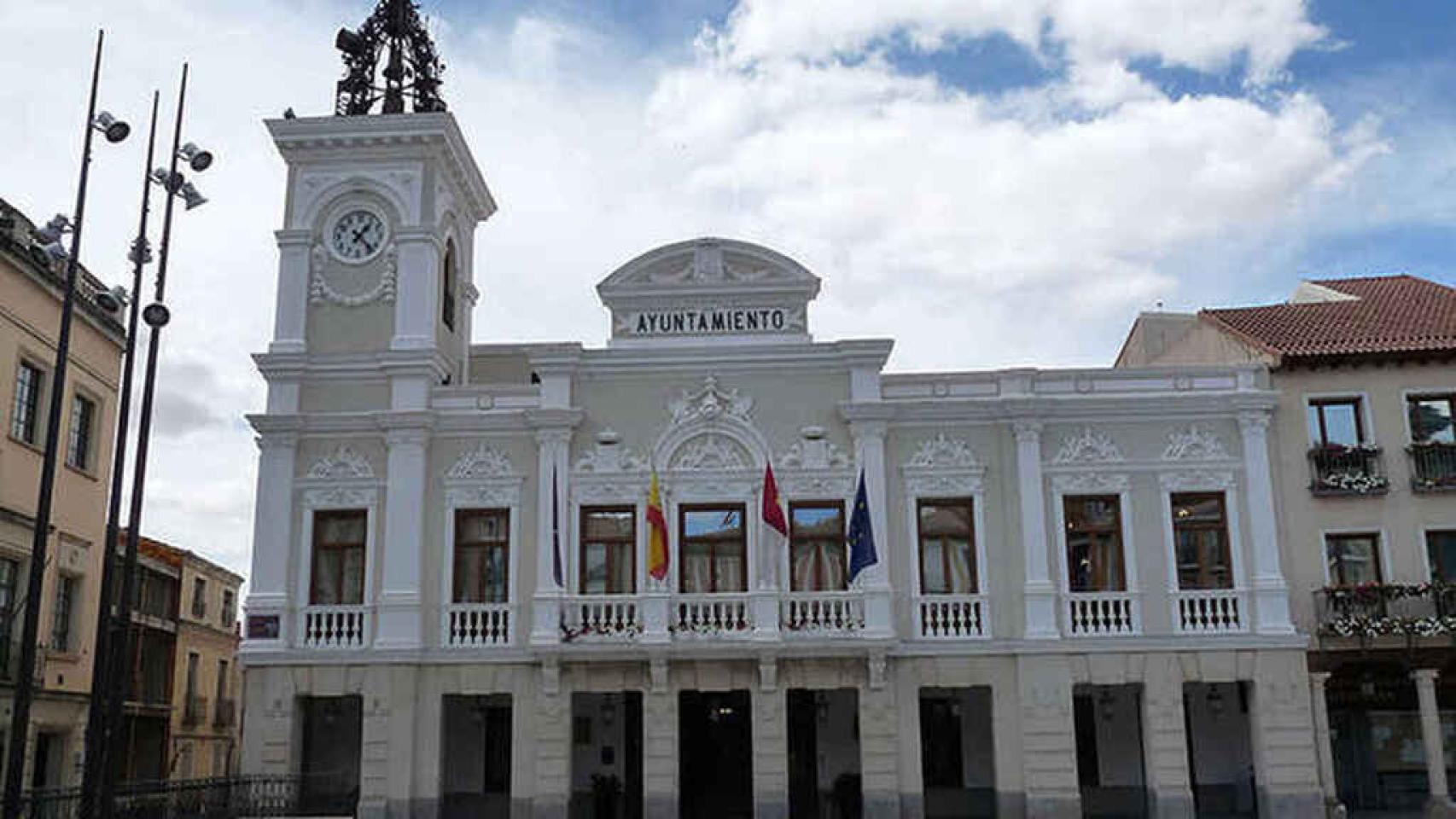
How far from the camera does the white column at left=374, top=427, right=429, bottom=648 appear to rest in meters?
22.9

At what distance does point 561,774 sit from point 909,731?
227 inches

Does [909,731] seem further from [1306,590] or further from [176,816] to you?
[176,816]

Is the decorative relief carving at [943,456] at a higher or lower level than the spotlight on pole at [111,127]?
lower

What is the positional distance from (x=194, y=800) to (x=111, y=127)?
9.94 m

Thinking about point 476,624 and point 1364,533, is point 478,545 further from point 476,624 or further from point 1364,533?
point 1364,533

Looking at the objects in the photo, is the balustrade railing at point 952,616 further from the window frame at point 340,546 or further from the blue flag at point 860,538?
the window frame at point 340,546

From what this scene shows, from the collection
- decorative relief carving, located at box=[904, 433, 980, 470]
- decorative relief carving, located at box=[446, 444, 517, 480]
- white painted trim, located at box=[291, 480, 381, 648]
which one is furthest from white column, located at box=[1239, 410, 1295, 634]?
white painted trim, located at box=[291, 480, 381, 648]

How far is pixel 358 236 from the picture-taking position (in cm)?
2503

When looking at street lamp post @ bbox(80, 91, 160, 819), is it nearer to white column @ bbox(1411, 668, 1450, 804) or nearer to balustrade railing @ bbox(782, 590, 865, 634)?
balustrade railing @ bbox(782, 590, 865, 634)

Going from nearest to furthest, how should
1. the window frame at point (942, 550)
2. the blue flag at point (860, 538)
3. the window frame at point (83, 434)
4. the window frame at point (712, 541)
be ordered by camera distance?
the blue flag at point (860, 538) → the window frame at point (942, 550) → the window frame at point (712, 541) → the window frame at point (83, 434)

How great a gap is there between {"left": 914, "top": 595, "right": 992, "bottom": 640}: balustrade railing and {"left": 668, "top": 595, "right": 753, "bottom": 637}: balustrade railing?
9.51 feet

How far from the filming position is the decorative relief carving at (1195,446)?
77.4 feet

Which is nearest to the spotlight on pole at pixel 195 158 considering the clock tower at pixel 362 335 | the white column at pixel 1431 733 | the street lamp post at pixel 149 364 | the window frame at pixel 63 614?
the street lamp post at pixel 149 364

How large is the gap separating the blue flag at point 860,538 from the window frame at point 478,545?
232 inches
